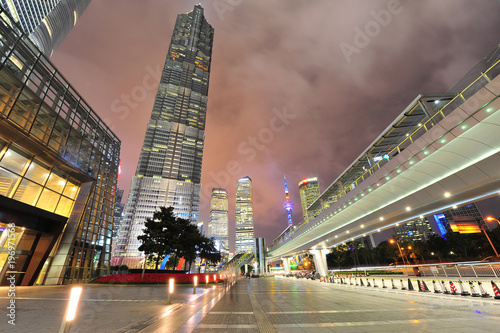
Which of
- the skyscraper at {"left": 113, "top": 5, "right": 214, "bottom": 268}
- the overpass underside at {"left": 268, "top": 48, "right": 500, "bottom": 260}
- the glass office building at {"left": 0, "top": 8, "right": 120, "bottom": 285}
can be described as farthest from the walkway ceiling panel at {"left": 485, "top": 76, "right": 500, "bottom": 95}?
the skyscraper at {"left": 113, "top": 5, "right": 214, "bottom": 268}

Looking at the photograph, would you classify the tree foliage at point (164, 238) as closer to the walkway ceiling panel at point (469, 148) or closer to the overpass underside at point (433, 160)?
the overpass underside at point (433, 160)

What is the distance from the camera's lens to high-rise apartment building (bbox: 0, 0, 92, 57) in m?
70.6

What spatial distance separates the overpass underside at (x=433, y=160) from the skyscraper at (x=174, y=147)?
101681 mm

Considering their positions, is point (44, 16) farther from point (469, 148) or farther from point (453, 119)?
point (469, 148)

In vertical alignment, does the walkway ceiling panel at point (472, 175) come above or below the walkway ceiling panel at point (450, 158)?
below

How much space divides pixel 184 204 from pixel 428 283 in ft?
416

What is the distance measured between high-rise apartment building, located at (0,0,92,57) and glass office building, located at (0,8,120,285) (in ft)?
221

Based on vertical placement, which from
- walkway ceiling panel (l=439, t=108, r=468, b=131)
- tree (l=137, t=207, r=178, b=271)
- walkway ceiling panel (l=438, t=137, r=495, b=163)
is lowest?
tree (l=137, t=207, r=178, b=271)

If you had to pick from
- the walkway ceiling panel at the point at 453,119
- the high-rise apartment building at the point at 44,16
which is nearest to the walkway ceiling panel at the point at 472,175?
the walkway ceiling panel at the point at 453,119

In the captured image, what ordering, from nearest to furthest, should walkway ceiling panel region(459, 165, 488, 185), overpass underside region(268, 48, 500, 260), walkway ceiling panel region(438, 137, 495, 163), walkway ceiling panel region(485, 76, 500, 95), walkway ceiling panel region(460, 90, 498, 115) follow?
walkway ceiling panel region(485, 76, 500, 95), walkway ceiling panel region(460, 90, 498, 115), overpass underside region(268, 48, 500, 260), walkway ceiling panel region(438, 137, 495, 163), walkway ceiling panel region(459, 165, 488, 185)

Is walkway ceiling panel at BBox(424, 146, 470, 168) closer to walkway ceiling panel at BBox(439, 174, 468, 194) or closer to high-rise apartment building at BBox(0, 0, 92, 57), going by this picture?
walkway ceiling panel at BBox(439, 174, 468, 194)

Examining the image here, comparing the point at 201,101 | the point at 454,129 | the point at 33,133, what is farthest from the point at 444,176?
the point at 201,101

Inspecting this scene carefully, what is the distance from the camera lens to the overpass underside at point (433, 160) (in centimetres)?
1091

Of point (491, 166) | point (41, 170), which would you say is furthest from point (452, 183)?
point (41, 170)
